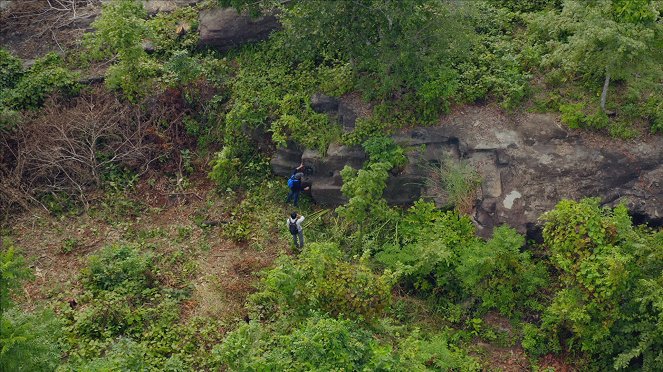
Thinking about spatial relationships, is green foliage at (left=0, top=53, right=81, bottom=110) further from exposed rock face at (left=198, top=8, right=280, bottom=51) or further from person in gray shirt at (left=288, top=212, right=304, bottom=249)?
person in gray shirt at (left=288, top=212, right=304, bottom=249)

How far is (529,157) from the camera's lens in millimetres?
13078

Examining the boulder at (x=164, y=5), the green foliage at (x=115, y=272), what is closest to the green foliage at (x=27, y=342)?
the green foliage at (x=115, y=272)

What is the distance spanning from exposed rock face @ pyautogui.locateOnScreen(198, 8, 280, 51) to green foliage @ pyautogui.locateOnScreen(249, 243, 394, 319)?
7.06 meters

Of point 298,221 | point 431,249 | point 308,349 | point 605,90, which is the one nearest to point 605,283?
point 431,249

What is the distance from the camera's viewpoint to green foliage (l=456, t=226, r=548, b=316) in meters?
11.8

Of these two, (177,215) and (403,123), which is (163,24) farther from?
(403,123)

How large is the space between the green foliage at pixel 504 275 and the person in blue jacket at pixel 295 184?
11.5ft

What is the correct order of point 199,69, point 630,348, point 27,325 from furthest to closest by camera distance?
point 199,69, point 630,348, point 27,325

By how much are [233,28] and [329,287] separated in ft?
26.1

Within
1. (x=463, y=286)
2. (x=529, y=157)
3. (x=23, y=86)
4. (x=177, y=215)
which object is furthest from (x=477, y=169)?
(x=23, y=86)

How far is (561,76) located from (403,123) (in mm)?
3262

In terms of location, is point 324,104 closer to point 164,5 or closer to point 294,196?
point 294,196

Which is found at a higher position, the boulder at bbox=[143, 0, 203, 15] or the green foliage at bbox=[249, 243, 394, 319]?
the boulder at bbox=[143, 0, 203, 15]

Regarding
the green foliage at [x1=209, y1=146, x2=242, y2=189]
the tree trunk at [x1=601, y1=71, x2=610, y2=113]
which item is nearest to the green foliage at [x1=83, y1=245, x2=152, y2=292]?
the green foliage at [x1=209, y1=146, x2=242, y2=189]
